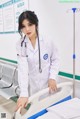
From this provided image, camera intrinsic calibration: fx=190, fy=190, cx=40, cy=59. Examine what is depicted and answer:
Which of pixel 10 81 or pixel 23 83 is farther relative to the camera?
pixel 10 81

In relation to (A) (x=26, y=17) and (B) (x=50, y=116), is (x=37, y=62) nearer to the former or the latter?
(A) (x=26, y=17)

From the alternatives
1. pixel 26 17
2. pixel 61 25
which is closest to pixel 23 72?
pixel 26 17

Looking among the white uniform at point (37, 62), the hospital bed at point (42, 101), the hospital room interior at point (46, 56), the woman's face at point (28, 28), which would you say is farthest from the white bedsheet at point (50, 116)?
the woman's face at point (28, 28)

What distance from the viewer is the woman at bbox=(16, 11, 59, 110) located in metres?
1.67

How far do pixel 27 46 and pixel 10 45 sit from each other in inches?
77.9

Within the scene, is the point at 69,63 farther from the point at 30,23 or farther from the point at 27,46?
the point at 30,23

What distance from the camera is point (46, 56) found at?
1823 mm

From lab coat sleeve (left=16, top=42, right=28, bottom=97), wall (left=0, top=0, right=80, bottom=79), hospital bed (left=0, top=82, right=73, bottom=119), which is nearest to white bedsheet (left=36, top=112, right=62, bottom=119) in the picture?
hospital bed (left=0, top=82, right=73, bottom=119)

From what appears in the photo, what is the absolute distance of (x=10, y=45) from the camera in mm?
3727

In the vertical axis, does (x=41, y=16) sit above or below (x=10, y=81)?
above

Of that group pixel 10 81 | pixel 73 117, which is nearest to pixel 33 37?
pixel 73 117

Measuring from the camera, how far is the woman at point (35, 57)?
65.7 inches

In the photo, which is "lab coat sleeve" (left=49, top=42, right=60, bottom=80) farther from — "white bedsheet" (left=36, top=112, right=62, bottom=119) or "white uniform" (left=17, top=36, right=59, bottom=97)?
"white bedsheet" (left=36, top=112, right=62, bottom=119)

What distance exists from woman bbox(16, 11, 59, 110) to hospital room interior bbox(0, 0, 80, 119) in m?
0.04
